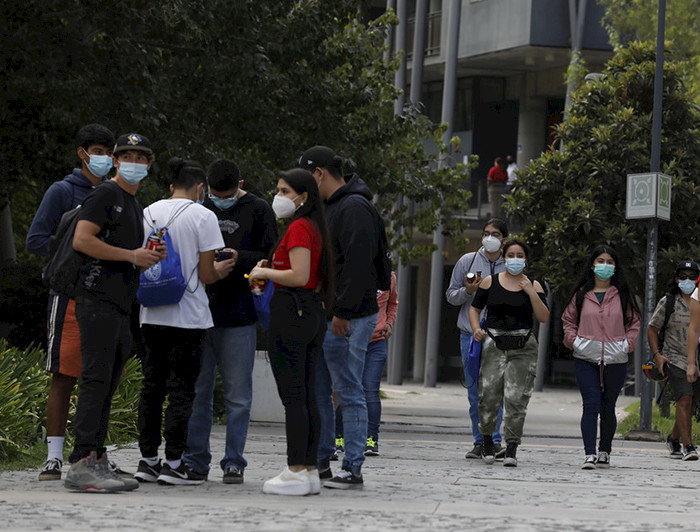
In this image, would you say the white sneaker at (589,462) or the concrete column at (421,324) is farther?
the concrete column at (421,324)

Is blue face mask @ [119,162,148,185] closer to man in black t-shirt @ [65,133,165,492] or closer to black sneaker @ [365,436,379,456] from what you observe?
man in black t-shirt @ [65,133,165,492]

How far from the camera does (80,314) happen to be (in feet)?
28.2

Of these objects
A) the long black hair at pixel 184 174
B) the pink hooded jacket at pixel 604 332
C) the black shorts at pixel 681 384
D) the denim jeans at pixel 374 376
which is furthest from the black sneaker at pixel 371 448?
the long black hair at pixel 184 174

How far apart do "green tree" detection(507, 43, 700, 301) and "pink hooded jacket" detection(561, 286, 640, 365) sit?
693cm

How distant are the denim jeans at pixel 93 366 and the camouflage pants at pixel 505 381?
417 centimetres

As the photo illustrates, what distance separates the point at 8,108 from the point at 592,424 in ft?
28.3

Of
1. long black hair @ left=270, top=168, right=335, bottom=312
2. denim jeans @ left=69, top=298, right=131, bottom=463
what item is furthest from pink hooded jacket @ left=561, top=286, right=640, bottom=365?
denim jeans @ left=69, top=298, right=131, bottom=463

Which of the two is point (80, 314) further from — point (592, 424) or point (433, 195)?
point (433, 195)

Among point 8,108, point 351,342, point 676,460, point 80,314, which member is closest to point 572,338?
point 676,460

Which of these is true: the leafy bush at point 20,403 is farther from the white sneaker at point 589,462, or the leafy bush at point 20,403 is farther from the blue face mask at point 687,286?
the blue face mask at point 687,286

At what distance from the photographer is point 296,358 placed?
863cm

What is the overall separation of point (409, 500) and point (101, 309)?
6.59 feet

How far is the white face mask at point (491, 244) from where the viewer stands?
1258cm

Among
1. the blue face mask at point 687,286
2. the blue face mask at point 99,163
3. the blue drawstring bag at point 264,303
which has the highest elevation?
the blue face mask at point 99,163
